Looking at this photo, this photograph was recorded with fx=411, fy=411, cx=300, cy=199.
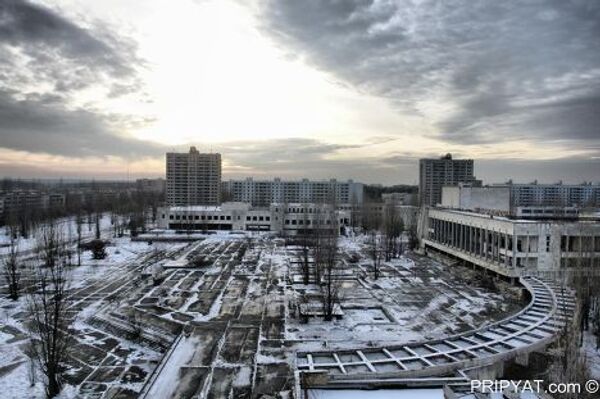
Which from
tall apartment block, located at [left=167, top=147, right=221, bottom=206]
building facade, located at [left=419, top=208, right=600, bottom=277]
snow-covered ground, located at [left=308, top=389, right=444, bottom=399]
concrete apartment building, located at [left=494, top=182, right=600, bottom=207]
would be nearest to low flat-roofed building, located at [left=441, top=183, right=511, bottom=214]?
building facade, located at [left=419, top=208, right=600, bottom=277]

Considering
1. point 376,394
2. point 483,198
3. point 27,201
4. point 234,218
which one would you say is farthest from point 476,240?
point 27,201

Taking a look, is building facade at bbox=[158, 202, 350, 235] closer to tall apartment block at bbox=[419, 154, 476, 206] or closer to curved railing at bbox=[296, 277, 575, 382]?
tall apartment block at bbox=[419, 154, 476, 206]

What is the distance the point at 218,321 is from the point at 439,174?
96.1m

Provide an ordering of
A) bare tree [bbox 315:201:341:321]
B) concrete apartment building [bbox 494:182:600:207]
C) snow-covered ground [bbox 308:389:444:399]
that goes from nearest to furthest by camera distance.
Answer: snow-covered ground [bbox 308:389:444:399] → bare tree [bbox 315:201:341:321] → concrete apartment building [bbox 494:182:600:207]

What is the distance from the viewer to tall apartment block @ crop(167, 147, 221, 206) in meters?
108

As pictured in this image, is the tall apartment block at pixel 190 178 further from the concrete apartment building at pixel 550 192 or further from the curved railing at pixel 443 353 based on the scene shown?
the curved railing at pixel 443 353

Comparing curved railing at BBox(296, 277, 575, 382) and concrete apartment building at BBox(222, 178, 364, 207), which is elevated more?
concrete apartment building at BBox(222, 178, 364, 207)

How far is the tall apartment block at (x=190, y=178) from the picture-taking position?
10769 cm

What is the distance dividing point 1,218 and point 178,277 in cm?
6443

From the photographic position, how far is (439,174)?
107750 millimetres

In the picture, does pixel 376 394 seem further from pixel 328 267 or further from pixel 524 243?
pixel 524 243

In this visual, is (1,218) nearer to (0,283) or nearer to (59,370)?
(0,283)

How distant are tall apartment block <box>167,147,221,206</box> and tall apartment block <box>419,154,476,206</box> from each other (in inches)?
2207

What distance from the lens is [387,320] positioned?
23062mm
